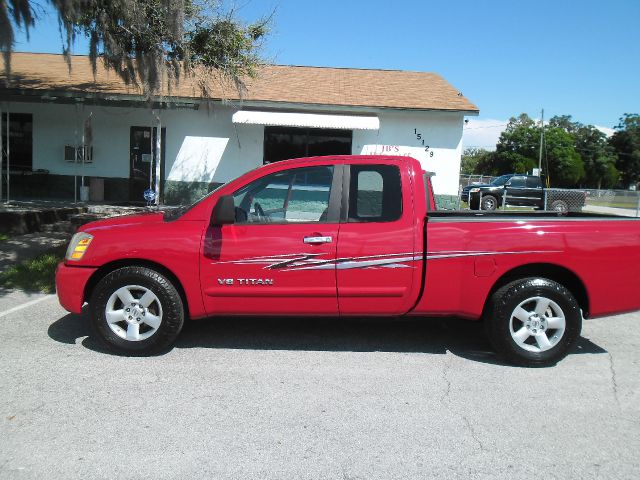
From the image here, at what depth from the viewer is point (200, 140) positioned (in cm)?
1582

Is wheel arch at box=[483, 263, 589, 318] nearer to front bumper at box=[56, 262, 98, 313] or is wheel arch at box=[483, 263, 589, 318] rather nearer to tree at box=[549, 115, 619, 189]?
front bumper at box=[56, 262, 98, 313]

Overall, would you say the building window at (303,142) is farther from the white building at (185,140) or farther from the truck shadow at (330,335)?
the truck shadow at (330,335)

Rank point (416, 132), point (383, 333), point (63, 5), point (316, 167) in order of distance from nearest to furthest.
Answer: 1. point (316, 167)
2. point (383, 333)
3. point (63, 5)
4. point (416, 132)

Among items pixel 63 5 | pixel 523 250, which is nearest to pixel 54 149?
pixel 63 5

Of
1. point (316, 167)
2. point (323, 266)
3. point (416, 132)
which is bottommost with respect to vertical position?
point (323, 266)

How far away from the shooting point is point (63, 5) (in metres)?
8.23

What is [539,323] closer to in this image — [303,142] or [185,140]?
[303,142]

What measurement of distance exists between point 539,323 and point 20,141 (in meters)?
16.5

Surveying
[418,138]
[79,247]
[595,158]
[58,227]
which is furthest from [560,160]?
[79,247]

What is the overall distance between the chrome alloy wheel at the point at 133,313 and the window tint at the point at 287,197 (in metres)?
1.07

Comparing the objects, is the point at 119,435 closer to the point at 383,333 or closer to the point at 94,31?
the point at 383,333

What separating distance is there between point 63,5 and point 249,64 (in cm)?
422

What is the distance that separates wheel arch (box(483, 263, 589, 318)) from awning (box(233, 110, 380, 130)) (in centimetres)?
1016

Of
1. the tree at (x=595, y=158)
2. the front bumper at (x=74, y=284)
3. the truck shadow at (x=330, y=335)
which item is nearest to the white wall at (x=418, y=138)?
the truck shadow at (x=330, y=335)
